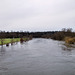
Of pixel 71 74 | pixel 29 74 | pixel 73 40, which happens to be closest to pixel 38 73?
pixel 29 74

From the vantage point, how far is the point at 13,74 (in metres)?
10.4

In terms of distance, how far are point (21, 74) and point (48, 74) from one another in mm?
2136

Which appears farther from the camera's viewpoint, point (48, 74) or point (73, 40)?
point (73, 40)

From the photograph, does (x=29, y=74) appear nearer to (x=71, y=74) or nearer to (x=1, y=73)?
(x=1, y=73)

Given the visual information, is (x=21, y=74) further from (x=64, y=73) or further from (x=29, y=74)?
(x=64, y=73)

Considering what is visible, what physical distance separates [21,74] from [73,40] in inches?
1493

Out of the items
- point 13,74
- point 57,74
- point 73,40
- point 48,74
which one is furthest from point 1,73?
point 73,40

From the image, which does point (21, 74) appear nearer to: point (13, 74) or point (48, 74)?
point (13, 74)

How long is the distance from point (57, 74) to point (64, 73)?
676 millimetres

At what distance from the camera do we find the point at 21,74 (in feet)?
34.1

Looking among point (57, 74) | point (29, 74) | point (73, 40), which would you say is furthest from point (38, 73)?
point (73, 40)

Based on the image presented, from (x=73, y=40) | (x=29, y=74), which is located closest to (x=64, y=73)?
(x=29, y=74)

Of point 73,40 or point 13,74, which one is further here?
point 73,40

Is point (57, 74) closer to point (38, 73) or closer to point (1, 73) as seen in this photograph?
point (38, 73)
